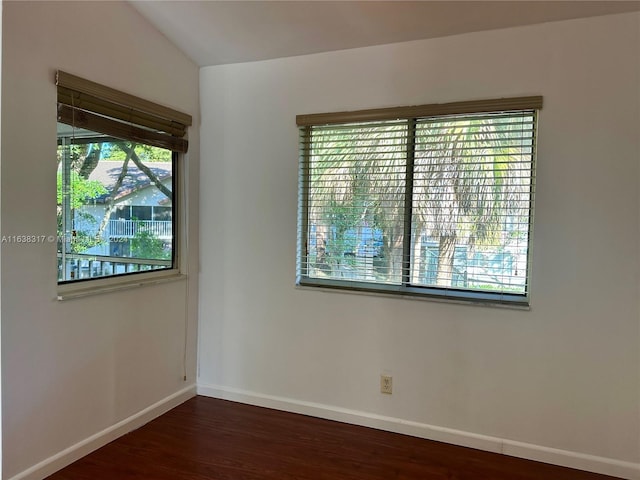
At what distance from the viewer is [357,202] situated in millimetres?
2707

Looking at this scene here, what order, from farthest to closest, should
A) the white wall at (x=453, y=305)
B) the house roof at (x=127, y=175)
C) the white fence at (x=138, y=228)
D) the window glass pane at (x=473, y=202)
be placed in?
the white fence at (x=138, y=228) → the house roof at (x=127, y=175) → the window glass pane at (x=473, y=202) → the white wall at (x=453, y=305)

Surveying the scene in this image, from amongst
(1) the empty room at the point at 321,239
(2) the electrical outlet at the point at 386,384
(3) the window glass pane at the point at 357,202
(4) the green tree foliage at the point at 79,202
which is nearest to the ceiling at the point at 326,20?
(1) the empty room at the point at 321,239

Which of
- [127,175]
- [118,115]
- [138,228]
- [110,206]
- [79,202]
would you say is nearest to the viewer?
[79,202]

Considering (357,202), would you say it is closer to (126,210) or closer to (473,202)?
(473,202)

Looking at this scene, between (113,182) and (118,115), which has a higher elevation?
(118,115)

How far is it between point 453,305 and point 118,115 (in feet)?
7.13

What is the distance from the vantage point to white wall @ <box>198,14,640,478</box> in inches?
85.9

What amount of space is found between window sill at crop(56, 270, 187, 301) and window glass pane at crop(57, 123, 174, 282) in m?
0.06

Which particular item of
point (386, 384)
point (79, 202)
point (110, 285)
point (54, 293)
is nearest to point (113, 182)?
point (79, 202)

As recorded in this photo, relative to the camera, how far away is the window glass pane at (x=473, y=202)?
2.36m

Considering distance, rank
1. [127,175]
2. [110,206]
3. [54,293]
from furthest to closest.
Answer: [127,175]
[110,206]
[54,293]

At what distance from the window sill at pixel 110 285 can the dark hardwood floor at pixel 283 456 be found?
0.86 metres

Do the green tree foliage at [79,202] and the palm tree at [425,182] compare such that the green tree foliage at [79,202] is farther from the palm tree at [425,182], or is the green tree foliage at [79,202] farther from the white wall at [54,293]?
the palm tree at [425,182]

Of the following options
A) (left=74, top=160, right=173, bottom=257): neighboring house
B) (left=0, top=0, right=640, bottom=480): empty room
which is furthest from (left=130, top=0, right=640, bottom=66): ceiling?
(left=74, top=160, right=173, bottom=257): neighboring house
